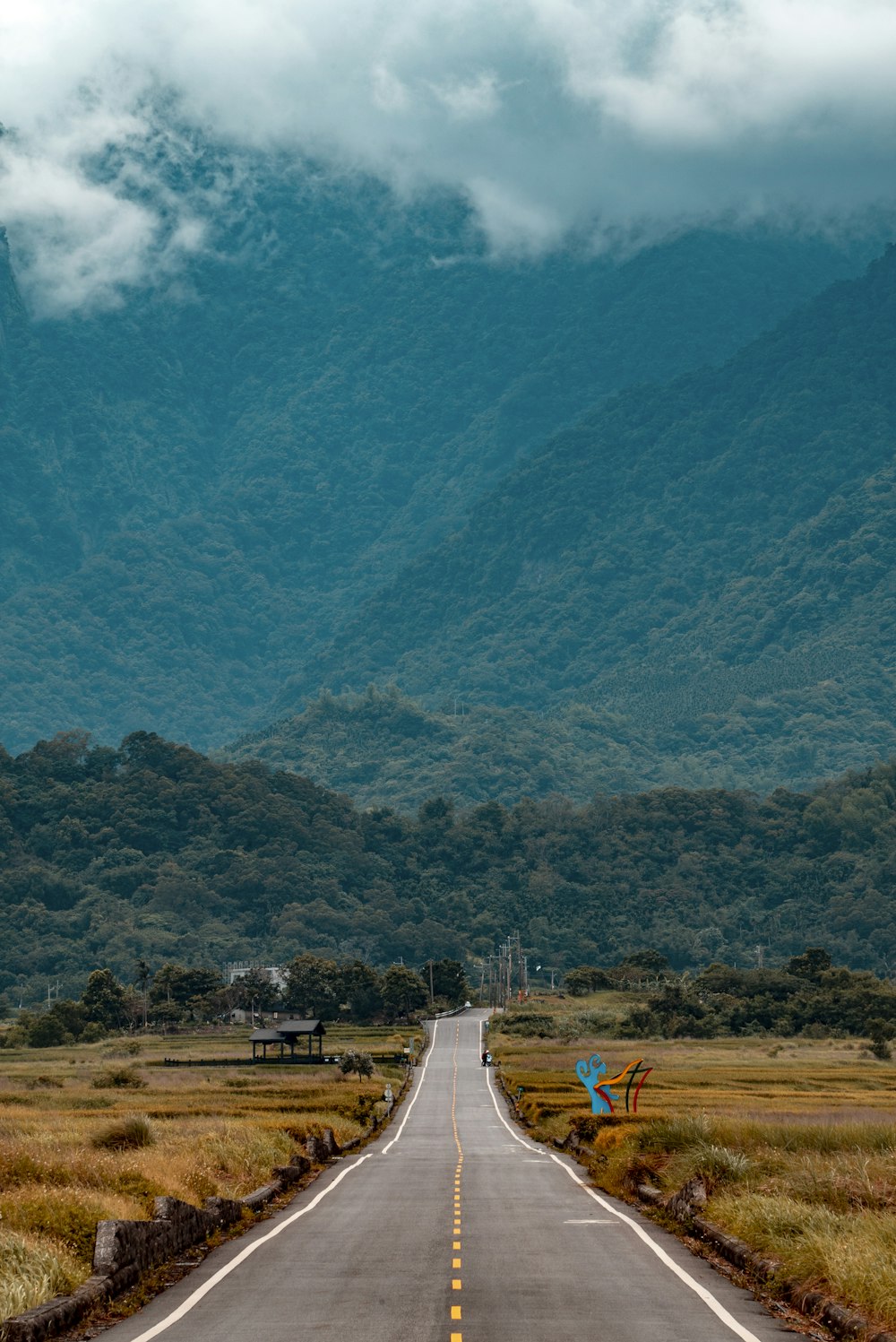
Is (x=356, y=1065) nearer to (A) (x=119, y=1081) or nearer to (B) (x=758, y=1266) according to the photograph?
(A) (x=119, y=1081)

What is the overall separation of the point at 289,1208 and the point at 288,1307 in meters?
12.5

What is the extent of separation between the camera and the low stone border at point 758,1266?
21.2 metres

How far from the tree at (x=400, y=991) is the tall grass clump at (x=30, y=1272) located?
152911 millimetres

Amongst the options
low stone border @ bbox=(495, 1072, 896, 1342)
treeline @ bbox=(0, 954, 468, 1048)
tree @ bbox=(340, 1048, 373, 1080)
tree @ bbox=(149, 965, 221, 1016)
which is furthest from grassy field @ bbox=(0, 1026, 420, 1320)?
tree @ bbox=(149, 965, 221, 1016)

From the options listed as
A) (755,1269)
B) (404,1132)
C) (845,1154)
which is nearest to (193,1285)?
(755,1269)

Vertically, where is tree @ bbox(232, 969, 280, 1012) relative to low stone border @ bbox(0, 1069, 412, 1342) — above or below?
above

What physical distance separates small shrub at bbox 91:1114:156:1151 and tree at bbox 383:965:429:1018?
135 meters

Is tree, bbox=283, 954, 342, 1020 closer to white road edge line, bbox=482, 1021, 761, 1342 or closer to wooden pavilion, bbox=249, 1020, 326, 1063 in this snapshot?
wooden pavilion, bbox=249, 1020, 326, 1063

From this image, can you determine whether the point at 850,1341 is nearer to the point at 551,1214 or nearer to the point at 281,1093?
the point at 551,1214

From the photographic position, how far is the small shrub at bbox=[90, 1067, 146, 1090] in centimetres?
9406

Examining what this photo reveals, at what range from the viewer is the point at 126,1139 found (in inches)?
1547

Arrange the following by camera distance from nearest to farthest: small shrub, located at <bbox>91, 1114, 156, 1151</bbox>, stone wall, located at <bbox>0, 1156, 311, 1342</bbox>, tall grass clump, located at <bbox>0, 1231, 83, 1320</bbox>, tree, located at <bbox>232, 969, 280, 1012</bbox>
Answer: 1. stone wall, located at <bbox>0, 1156, 311, 1342</bbox>
2. tall grass clump, located at <bbox>0, 1231, 83, 1320</bbox>
3. small shrub, located at <bbox>91, 1114, 156, 1151</bbox>
4. tree, located at <bbox>232, 969, 280, 1012</bbox>

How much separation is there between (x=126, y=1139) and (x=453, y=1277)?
1597 centimetres

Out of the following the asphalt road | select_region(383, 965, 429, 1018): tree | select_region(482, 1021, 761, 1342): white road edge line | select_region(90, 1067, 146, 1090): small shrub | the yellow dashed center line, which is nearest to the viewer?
the asphalt road
